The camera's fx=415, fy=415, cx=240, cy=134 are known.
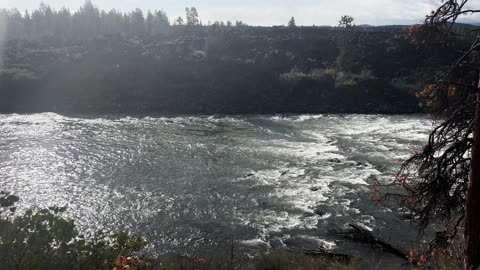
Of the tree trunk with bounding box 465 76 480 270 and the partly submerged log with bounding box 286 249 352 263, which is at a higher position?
the tree trunk with bounding box 465 76 480 270

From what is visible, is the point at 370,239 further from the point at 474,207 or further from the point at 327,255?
the point at 474,207

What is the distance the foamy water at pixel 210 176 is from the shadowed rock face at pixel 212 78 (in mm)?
13844

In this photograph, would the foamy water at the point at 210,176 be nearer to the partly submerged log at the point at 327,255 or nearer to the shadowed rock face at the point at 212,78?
the partly submerged log at the point at 327,255

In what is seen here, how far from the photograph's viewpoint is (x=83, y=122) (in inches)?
1759

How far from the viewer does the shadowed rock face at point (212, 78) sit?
57062mm

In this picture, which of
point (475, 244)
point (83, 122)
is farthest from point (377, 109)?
point (475, 244)

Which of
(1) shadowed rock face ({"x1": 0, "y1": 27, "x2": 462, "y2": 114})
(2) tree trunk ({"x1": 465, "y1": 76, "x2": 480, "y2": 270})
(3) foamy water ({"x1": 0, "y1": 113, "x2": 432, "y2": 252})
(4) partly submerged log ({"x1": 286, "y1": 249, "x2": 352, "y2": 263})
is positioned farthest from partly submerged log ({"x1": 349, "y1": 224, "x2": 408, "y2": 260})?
(1) shadowed rock face ({"x1": 0, "y1": 27, "x2": 462, "y2": 114})

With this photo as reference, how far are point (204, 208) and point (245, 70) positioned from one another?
5481cm

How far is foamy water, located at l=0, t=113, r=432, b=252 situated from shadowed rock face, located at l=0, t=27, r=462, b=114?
45.4 ft

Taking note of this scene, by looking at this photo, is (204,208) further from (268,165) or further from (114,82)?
(114,82)

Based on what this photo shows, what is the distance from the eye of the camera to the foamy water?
1786 cm

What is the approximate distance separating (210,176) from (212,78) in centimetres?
4524

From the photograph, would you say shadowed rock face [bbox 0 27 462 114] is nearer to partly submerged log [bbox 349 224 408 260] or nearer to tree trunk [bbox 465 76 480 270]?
partly submerged log [bbox 349 224 408 260]

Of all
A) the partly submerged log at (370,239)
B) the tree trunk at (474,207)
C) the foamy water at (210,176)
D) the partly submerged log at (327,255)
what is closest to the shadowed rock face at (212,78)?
the foamy water at (210,176)
